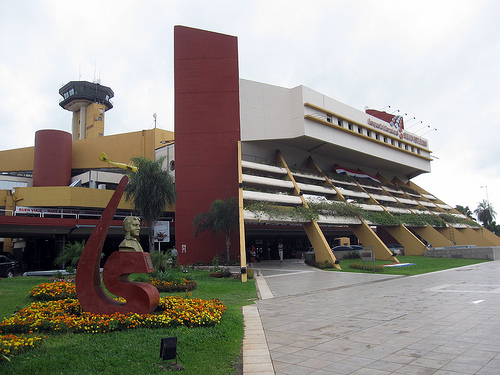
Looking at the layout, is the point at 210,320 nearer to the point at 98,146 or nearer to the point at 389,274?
the point at 389,274

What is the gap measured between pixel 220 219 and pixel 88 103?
5127 centimetres

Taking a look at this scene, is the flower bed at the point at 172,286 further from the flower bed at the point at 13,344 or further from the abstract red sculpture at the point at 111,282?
the flower bed at the point at 13,344

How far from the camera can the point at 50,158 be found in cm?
3641

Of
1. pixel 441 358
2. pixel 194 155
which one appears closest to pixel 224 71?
pixel 194 155

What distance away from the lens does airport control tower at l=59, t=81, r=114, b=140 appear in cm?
6381

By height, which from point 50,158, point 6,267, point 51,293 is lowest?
point 51,293

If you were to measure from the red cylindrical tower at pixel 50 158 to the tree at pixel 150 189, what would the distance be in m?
14.9

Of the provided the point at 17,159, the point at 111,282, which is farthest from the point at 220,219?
the point at 17,159

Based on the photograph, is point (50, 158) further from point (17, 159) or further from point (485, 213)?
point (485, 213)

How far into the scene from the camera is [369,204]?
116 feet

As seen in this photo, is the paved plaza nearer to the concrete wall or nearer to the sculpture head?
the sculpture head

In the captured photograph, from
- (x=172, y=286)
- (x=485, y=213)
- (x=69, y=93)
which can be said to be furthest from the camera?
(x=485, y=213)

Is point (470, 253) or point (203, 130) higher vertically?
point (203, 130)

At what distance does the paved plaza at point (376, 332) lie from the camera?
5609 mm
